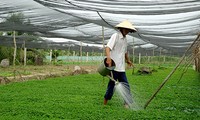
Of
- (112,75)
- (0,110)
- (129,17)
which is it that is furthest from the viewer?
(129,17)

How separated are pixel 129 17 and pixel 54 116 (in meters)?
3.83

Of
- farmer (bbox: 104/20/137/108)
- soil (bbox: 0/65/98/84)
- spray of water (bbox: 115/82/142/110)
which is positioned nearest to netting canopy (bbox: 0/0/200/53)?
farmer (bbox: 104/20/137/108)

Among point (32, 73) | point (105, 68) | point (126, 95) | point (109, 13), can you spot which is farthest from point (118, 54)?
point (32, 73)

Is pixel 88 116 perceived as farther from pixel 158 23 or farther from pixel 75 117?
pixel 158 23

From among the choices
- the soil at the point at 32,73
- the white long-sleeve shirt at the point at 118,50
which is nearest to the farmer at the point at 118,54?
the white long-sleeve shirt at the point at 118,50

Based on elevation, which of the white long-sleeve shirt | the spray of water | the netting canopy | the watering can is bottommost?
the spray of water

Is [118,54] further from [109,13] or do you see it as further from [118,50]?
[109,13]

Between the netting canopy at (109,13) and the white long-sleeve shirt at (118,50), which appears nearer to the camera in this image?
the white long-sleeve shirt at (118,50)

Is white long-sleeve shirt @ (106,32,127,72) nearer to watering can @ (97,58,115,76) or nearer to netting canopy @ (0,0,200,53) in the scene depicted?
watering can @ (97,58,115,76)

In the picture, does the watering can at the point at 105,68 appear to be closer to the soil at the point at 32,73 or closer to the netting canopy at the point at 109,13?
the netting canopy at the point at 109,13

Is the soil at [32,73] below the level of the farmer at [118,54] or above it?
below

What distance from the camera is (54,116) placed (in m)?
4.67

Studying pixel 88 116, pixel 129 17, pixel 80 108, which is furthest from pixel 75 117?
pixel 129 17

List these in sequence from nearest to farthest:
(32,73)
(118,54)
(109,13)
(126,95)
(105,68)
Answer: (126,95), (105,68), (118,54), (109,13), (32,73)
